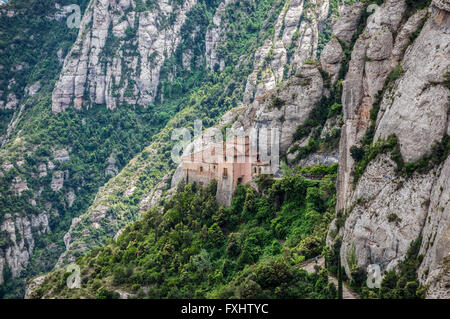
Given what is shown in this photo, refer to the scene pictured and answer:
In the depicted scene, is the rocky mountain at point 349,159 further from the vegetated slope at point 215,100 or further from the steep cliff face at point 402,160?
the vegetated slope at point 215,100

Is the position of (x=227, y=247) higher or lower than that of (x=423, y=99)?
lower

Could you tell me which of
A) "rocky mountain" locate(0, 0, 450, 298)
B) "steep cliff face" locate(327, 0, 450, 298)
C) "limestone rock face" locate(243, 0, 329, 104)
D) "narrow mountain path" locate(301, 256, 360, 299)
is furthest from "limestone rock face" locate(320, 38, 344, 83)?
"limestone rock face" locate(243, 0, 329, 104)

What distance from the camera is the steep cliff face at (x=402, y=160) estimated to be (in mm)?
40625

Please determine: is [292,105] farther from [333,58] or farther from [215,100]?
[215,100]

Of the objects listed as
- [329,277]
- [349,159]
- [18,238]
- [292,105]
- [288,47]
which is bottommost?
[18,238]

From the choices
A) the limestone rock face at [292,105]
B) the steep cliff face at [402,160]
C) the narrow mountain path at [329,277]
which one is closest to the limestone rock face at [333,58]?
the limestone rock face at [292,105]

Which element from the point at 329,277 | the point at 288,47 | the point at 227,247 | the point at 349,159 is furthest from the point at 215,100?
the point at 329,277

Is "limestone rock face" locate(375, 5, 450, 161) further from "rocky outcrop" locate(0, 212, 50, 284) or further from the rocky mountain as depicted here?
"rocky outcrop" locate(0, 212, 50, 284)

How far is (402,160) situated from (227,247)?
24.7 meters

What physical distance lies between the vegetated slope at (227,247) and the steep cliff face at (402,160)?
237 inches

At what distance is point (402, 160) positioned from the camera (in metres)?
45.1

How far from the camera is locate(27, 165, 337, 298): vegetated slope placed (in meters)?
55.1

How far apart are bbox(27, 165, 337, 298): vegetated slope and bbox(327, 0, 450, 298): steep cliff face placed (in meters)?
6.02

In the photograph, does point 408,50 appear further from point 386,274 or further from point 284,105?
point 284,105
